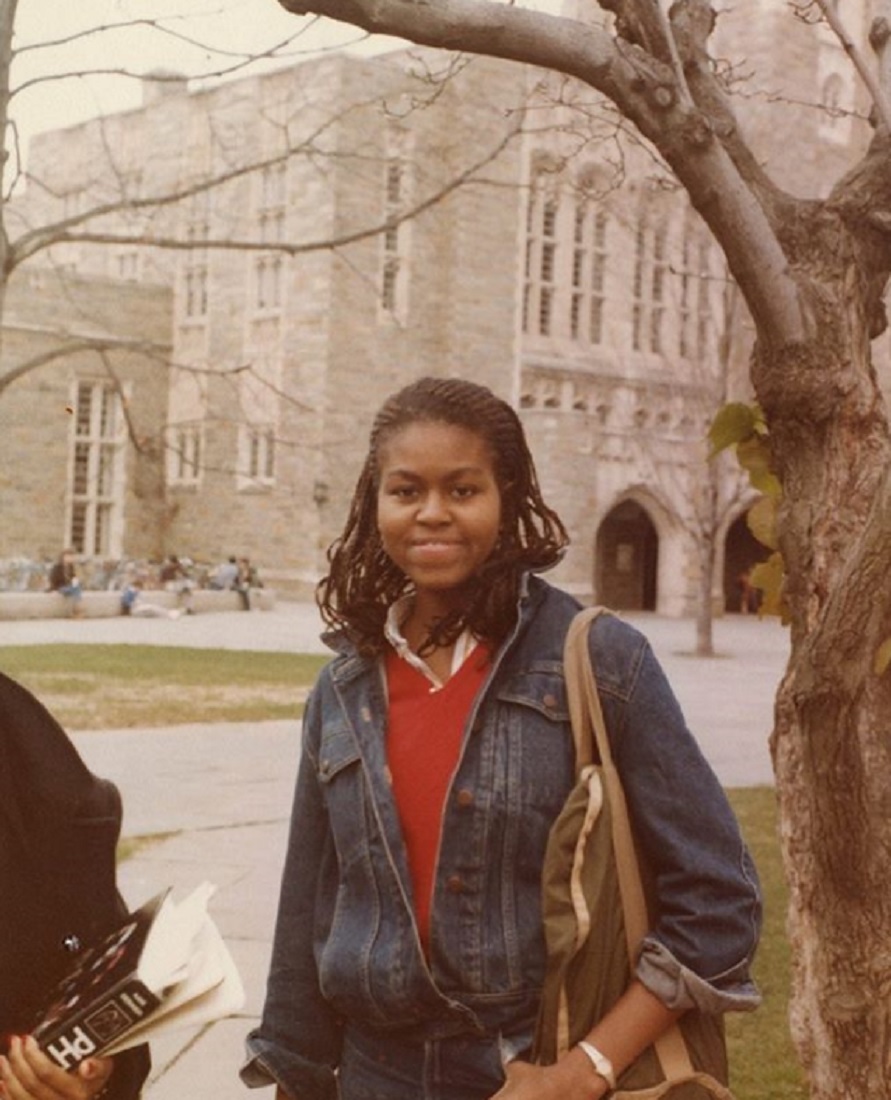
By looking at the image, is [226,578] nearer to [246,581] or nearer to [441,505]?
[246,581]

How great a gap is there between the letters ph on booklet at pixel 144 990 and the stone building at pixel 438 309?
29207mm

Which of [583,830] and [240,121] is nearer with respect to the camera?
[583,830]

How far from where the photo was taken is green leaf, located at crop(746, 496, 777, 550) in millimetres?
3490

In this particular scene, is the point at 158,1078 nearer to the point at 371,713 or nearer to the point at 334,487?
the point at 371,713

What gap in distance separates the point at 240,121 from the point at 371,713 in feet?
110

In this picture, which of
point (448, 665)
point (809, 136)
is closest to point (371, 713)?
point (448, 665)

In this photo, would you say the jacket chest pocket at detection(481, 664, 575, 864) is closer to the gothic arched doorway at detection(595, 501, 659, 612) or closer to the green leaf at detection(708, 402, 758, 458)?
the green leaf at detection(708, 402, 758, 458)

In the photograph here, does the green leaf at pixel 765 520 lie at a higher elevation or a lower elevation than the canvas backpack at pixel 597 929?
higher

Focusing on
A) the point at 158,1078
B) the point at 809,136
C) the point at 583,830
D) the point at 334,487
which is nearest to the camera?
the point at 583,830

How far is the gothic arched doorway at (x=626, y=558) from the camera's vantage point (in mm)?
36969

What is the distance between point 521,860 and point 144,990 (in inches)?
16.6

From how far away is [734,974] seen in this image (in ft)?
5.93

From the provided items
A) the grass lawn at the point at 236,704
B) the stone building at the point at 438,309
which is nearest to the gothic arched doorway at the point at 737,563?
the stone building at the point at 438,309

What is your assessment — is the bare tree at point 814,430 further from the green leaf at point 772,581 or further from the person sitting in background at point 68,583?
the person sitting in background at point 68,583
